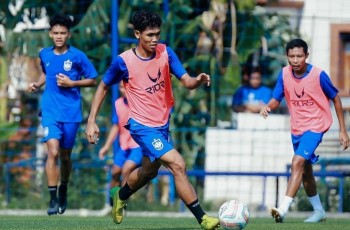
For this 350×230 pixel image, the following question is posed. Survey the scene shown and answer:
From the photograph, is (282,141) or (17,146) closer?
(282,141)

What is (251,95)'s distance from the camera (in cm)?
2002

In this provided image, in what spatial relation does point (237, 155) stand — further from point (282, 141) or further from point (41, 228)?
point (41, 228)

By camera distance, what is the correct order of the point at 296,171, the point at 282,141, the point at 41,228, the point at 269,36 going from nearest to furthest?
1. the point at 41,228
2. the point at 296,171
3. the point at 282,141
4. the point at 269,36

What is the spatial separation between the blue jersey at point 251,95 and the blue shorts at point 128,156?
2.61m

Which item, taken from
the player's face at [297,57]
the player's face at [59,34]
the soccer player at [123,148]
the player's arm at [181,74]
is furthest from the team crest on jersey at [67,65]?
the player's arm at [181,74]

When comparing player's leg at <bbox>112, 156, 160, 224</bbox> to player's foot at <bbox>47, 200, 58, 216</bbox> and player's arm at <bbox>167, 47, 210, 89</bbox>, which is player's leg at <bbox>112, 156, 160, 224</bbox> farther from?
player's foot at <bbox>47, 200, 58, 216</bbox>

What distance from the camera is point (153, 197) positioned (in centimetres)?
2012

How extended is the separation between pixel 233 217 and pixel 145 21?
6.52 ft

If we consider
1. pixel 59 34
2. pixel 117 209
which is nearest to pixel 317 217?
pixel 117 209

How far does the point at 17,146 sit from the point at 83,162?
133 cm

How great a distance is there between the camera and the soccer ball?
464 inches

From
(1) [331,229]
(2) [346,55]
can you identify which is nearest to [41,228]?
(1) [331,229]

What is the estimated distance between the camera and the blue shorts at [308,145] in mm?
14398

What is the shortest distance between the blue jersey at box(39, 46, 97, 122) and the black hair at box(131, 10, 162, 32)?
3.43 meters
